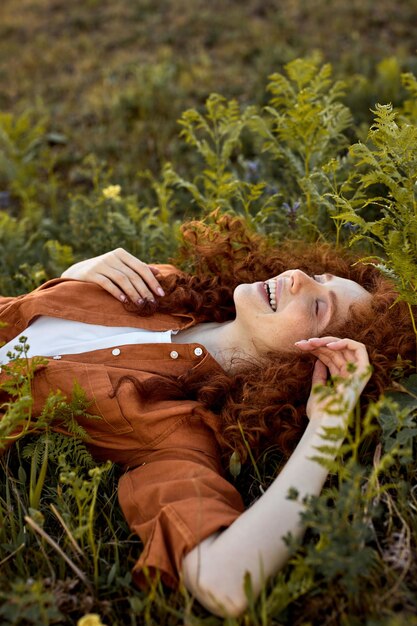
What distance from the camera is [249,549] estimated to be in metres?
2.18

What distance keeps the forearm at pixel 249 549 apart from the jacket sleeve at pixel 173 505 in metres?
0.07

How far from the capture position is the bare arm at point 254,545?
2113 millimetres

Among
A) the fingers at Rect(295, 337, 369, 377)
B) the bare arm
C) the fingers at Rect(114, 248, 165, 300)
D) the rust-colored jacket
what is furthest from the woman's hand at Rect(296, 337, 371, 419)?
the fingers at Rect(114, 248, 165, 300)

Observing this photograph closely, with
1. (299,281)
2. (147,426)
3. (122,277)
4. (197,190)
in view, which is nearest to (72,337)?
(122,277)

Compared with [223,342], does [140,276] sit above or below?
above

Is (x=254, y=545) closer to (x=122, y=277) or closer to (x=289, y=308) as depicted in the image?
(x=289, y=308)

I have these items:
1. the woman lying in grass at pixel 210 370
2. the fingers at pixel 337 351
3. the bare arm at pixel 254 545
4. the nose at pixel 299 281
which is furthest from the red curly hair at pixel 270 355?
the bare arm at pixel 254 545

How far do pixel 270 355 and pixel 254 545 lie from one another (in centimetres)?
104

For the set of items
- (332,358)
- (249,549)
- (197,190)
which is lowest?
(249,549)

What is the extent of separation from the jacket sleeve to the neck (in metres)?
0.56

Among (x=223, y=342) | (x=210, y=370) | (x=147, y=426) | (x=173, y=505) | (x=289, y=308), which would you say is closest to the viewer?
(x=173, y=505)

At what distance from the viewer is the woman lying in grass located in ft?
7.48

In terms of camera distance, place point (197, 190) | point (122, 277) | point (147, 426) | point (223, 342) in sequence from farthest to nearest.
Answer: point (197, 190) < point (122, 277) < point (223, 342) < point (147, 426)

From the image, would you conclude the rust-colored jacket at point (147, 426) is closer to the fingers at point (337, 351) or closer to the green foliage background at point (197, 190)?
the green foliage background at point (197, 190)
